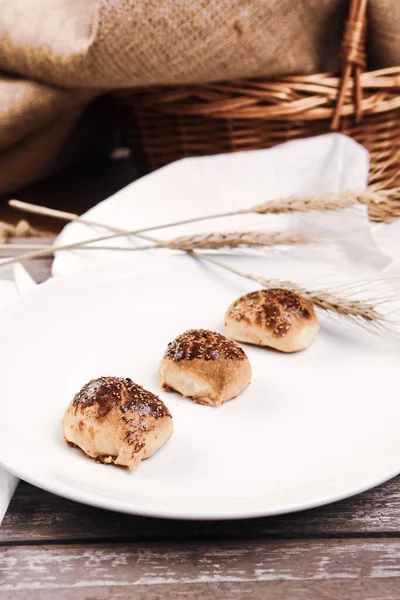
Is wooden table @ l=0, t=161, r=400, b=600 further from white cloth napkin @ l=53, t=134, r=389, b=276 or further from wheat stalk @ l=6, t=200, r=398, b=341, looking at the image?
white cloth napkin @ l=53, t=134, r=389, b=276

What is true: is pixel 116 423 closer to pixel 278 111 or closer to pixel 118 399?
pixel 118 399

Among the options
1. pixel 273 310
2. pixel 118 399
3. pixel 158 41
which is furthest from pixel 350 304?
pixel 158 41

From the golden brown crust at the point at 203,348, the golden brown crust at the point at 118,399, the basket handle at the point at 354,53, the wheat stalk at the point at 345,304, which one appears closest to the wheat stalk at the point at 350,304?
the wheat stalk at the point at 345,304

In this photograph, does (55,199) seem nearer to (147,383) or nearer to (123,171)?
(123,171)

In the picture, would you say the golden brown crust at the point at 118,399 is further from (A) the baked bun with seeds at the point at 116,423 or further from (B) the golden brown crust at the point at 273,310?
(B) the golden brown crust at the point at 273,310

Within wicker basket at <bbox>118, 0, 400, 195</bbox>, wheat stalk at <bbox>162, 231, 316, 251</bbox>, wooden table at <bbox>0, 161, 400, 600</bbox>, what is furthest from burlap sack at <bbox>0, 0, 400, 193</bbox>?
wooden table at <bbox>0, 161, 400, 600</bbox>

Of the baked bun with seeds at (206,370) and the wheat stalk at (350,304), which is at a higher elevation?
the wheat stalk at (350,304)

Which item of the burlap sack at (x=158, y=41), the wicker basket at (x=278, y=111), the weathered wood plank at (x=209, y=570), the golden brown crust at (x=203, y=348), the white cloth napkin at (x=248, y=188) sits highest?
the burlap sack at (x=158, y=41)
